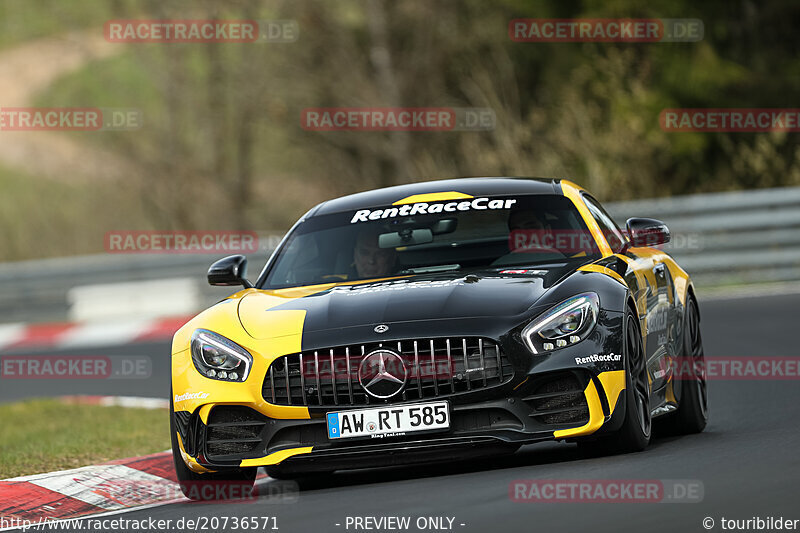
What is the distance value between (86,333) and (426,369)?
13.6m

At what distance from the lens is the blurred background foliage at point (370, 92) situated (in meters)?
25.1

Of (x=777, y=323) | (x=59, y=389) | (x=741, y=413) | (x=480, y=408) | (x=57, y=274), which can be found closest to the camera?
(x=480, y=408)

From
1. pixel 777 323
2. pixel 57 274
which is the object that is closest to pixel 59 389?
pixel 57 274

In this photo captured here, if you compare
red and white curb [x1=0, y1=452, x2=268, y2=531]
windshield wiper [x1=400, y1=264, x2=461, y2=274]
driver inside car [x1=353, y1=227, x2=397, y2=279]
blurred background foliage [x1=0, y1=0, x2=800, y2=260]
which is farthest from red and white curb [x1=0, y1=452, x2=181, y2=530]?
blurred background foliage [x1=0, y1=0, x2=800, y2=260]

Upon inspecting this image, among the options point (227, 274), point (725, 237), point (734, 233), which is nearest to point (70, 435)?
point (227, 274)

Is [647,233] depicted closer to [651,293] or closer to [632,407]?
[651,293]

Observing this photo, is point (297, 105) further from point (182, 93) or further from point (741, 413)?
point (741, 413)

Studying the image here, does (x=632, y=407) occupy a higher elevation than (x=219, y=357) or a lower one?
lower

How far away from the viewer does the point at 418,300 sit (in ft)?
23.5

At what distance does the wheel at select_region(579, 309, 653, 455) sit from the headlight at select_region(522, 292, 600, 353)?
22 centimetres

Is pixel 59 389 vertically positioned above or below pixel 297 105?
below

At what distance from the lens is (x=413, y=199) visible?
874 centimetres

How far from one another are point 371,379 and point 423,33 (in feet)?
67.8

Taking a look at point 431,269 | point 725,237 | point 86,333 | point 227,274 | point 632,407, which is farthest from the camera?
point 86,333
